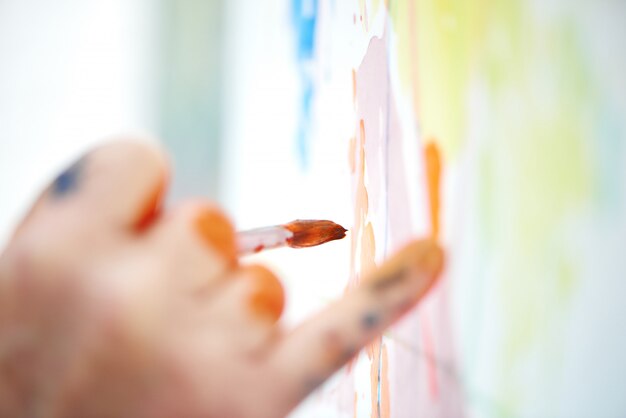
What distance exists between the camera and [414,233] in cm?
51

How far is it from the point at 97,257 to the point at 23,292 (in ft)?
0.14

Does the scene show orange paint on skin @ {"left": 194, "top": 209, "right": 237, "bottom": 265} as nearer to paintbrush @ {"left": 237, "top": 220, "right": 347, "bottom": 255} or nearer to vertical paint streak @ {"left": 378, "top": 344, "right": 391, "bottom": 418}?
paintbrush @ {"left": 237, "top": 220, "right": 347, "bottom": 255}

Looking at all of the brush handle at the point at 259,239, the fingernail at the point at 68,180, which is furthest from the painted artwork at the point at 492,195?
the fingernail at the point at 68,180

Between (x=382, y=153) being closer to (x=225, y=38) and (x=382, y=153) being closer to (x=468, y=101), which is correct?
(x=468, y=101)

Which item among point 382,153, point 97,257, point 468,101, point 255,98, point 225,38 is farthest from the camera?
point 225,38

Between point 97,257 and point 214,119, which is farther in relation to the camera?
point 214,119

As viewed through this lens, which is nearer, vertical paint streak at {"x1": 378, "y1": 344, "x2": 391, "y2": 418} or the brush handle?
the brush handle

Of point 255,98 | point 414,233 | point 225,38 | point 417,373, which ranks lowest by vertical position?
point 417,373

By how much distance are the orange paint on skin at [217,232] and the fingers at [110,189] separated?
0.10ft

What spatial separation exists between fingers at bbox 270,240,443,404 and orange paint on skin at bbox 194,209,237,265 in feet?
0.17

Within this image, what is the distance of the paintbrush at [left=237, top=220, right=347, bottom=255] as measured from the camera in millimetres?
422

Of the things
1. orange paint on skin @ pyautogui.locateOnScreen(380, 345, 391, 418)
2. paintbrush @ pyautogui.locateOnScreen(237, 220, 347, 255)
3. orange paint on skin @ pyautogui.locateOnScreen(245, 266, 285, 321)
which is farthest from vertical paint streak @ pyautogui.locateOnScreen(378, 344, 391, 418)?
orange paint on skin @ pyautogui.locateOnScreen(245, 266, 285, 321)

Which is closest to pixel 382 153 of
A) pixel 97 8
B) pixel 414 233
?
pixel 414 233

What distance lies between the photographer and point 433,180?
18.8 inches
